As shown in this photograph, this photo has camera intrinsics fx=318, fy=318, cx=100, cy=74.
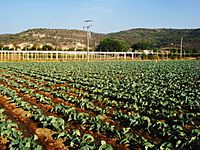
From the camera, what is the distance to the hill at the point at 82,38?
420ft

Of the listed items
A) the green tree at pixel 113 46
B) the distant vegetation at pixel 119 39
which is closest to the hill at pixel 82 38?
the distant vegetation at pixel 119 39

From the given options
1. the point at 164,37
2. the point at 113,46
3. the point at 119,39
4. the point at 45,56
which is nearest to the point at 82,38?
the point at 119,39

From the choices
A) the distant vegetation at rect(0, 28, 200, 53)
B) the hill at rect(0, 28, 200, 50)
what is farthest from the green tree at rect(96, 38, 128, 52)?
the hill at rect(0, 28, 200, 50)

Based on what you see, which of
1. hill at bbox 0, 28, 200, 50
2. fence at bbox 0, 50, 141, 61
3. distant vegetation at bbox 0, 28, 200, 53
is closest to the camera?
fence at bbox 0, 50, 141, 61

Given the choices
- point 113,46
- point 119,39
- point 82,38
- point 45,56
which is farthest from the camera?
point 119,39

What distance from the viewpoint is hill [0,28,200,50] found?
128m

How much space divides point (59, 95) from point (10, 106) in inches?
112

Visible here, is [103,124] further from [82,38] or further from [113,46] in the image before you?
[82,38]

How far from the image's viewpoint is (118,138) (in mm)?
8133

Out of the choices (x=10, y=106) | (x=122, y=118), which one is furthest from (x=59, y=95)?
(x=122, y=118)

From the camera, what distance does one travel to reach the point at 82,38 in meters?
149

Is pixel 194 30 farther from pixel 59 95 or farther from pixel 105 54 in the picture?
pixel 59 95

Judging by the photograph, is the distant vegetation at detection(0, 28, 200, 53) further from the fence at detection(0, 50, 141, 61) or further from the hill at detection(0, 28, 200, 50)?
the fence at detection(0, 50, 141, 61)

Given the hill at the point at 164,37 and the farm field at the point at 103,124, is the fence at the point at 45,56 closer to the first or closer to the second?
the farm field at the point at 103,124
